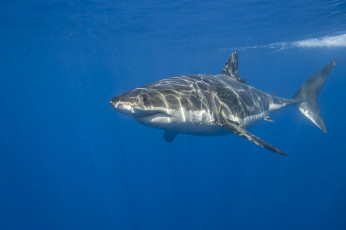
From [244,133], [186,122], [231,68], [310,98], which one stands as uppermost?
[231,68]

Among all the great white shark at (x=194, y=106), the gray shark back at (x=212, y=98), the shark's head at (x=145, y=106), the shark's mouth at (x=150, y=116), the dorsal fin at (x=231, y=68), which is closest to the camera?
the shark's head at (x=145, y=106)

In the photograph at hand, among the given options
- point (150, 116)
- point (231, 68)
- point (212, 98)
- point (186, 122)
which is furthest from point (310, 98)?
point (150, 116)

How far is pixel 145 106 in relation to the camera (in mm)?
3840

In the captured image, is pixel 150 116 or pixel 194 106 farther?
pixel 194 106

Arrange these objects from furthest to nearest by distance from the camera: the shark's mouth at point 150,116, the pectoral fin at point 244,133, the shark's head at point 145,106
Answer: the pectoral fin at point 244,133 → the shark's mouth at point 150,116 → the shark's head at point 145,106

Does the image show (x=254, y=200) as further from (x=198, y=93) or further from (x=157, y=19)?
(x=157, y=19)

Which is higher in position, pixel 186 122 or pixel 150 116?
pixel 150 116

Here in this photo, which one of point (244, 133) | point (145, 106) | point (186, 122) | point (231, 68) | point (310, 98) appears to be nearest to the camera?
point (145, 106)

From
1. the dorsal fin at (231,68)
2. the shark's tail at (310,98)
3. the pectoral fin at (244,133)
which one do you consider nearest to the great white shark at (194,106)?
the pectoral fin at (244,133)

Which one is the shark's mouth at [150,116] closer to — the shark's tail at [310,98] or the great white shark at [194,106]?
the great white shark at [194,106]

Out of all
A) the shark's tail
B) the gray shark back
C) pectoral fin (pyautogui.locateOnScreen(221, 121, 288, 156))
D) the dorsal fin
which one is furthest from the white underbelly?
the shark's tail

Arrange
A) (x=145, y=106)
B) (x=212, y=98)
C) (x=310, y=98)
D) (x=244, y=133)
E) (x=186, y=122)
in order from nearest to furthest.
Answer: (x=145, y=106), (x=186, y=122), (x=244, y=133), (x=212, y=98), (x=310, y=98)

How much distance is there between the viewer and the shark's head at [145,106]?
366 cm

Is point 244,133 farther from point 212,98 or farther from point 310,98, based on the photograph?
point 310,98
